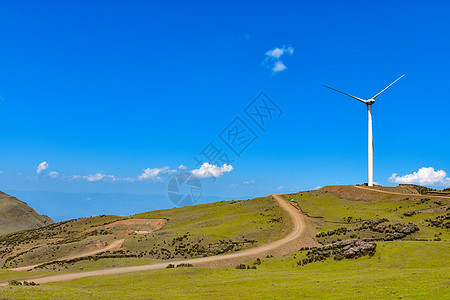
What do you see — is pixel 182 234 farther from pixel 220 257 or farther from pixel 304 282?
pixel 304 282

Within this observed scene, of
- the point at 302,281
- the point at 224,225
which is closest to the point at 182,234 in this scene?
the point at 224,225

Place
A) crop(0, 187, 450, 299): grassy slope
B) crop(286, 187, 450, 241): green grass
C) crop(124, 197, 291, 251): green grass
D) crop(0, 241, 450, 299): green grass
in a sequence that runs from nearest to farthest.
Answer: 1. crop(0, 241, 450, 299): green grass
2. crop(0, 187, 450, 299): grassy slope
3. crop(286, 187, 450, 241): green grass
4. crop(124, 197, 291, 251): green grass

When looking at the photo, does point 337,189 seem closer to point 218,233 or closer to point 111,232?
point 218,233

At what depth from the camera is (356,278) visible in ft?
92.7

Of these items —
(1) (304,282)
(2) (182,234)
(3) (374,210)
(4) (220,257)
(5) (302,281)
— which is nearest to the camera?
(1) (304,282)

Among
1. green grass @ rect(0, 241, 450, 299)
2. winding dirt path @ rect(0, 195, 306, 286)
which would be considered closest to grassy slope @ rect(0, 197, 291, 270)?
winding dirt path @ rect(0, 195, 306, 286)

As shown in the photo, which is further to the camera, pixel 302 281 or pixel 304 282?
pixel 302 281

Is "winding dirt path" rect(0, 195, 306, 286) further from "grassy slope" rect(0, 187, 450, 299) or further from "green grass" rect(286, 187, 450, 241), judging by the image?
"grassy slope" rect(0, 187, 450, 299)

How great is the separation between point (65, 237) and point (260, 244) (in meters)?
71.0

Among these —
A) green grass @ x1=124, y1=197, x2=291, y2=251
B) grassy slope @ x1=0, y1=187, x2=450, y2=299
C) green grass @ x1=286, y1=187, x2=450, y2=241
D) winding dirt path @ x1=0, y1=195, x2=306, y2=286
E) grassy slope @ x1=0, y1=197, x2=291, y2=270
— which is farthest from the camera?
green grass @ x1=124, y1=197, x2=291, y2=251

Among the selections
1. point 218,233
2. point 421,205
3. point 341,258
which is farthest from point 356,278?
point 421,205

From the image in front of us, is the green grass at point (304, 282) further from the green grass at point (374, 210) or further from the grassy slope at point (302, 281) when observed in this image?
the green grass at point (374, 210)

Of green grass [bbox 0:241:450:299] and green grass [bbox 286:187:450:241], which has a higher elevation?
green grass [bbox 286:187:450:241]

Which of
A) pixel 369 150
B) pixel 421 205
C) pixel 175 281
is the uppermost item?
pixel 369 150
